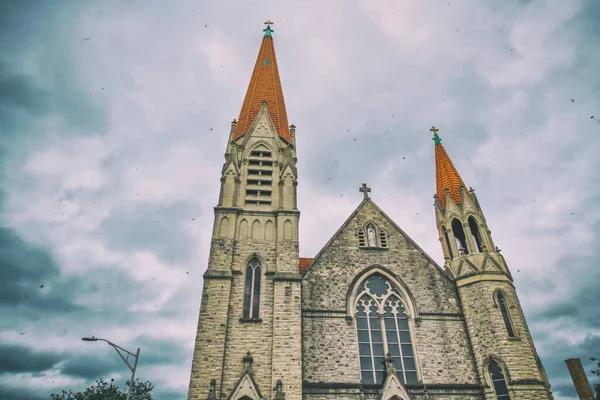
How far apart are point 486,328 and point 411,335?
2.91 meters

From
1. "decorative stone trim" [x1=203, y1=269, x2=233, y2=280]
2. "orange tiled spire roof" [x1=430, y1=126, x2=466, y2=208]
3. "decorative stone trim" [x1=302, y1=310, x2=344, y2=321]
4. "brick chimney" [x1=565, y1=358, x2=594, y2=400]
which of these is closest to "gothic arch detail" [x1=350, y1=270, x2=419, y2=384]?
"decorative stone trim" [x1=302, y1=310, x2=344, y2=321]

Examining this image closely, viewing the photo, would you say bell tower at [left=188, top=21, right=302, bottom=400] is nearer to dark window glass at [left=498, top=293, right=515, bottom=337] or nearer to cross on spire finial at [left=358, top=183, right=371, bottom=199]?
cross on spire finial at [left=358, top=183, right=371, bottom=199]

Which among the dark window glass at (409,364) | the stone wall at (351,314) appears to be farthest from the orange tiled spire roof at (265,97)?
the dark window glass at (409,364)

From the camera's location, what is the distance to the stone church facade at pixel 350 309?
13.8m

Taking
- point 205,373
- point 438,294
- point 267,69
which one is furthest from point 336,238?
point 267,69

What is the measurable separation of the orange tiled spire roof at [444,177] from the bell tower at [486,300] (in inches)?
1.9

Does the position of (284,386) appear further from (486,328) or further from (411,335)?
(486,328)

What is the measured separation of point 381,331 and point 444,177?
9.34 m

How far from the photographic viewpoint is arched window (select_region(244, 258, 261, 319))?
49.4ft

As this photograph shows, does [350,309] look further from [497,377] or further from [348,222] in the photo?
[497,377]

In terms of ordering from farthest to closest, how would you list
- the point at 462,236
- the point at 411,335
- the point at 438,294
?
the point at 462,236 → the point at 438,294 → the point at 411,335

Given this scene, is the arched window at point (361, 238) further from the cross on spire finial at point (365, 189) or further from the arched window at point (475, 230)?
the arched window at point (475, 230)

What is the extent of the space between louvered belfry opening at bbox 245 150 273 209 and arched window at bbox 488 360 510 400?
11113 mm

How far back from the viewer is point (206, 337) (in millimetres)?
13891
